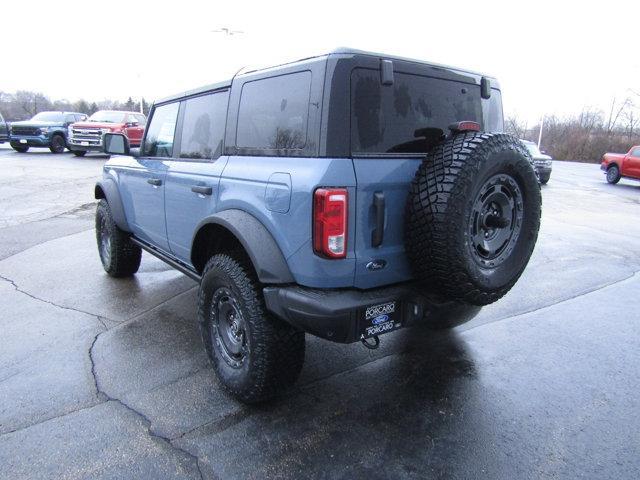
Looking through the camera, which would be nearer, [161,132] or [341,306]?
[341,306]

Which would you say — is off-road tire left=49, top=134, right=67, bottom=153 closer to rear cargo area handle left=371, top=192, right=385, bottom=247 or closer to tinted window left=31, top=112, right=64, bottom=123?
tinted window left=31, top=112, right=64, bottom=123

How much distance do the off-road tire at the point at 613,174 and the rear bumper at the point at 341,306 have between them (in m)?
20.1

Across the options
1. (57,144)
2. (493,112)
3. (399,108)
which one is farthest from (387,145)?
(57,144)

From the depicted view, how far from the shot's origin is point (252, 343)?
8.48ft

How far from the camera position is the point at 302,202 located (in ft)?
7.45

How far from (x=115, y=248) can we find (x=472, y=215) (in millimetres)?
4013

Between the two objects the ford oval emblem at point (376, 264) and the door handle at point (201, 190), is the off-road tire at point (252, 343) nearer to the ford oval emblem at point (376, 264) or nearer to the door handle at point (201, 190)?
the door handle at point (201, 190)

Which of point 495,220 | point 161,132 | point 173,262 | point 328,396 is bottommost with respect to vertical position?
point 328,396

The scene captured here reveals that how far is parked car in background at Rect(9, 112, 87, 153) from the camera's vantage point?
1972 cm

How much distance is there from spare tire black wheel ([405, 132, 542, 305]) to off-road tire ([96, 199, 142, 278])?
3665 millimetres

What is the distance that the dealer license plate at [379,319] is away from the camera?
7.66ft

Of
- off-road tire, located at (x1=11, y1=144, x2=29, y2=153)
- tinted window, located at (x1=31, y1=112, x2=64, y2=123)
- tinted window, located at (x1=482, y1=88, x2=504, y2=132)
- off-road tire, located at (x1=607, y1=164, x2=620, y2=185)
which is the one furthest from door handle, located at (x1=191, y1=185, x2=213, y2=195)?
off-road tire, located at (x1=11, y1=144, x2=29, y2=153)

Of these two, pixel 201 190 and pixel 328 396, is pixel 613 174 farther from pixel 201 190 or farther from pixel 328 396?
pixel 201 190

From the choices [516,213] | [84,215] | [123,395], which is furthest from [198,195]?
[84,215]
